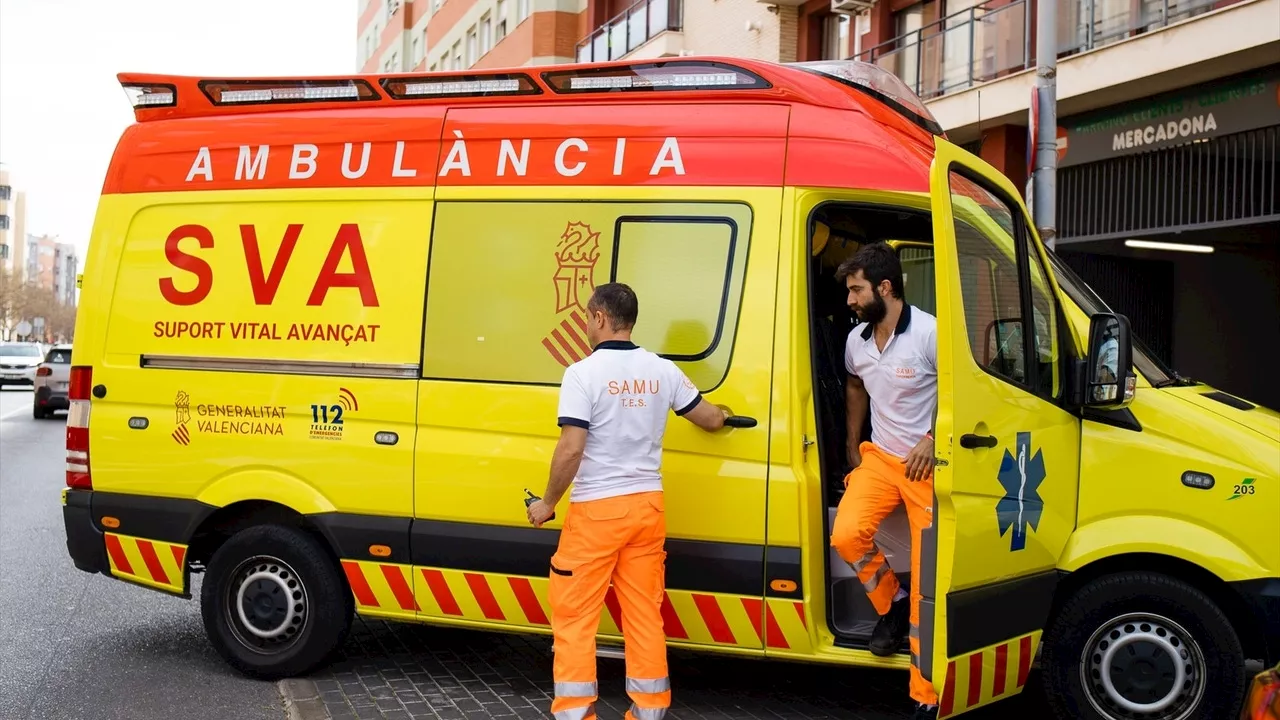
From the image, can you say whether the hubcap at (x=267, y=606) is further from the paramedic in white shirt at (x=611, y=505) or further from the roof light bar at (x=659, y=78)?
the roof light bar at (x=659, y=78)

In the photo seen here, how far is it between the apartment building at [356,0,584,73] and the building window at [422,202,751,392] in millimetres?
22592

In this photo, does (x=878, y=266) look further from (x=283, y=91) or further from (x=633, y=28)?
(x=633, y=28)

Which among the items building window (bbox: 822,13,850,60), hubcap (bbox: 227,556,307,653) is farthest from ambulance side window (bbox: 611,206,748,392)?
building window (bbox: 822,13,850,60)

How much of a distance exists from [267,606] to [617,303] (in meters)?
2.34

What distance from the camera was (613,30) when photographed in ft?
82.4

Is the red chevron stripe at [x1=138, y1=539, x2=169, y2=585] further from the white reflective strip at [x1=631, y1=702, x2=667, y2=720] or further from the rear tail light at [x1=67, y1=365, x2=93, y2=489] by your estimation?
the white reflective strip at [x1=631, y1=702, x2=667, y2=720]

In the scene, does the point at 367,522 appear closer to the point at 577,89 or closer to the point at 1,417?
the point at 577,89

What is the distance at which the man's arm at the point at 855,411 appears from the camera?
5.25 metres

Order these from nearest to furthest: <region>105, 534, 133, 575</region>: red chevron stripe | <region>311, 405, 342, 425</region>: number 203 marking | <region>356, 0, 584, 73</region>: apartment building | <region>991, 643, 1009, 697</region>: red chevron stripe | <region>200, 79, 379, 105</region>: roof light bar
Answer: <region>991, 643, 1009, 697</region>: red chevron stripe, <region>311, 405, 342, 425</region>: number 203 marking, <region>200, 79, 379, 105</region>: roof light bar, <region>105, 534, 133, 575</region>: red chevron stripe, <region>356, 0, 584, 73</region>: apartment building

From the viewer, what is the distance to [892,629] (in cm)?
489

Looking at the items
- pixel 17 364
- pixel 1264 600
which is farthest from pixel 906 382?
pixel 17 364

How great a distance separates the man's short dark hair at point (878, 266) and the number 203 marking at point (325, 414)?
2.28 meters

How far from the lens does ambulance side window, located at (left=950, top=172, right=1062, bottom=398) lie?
14.3ft

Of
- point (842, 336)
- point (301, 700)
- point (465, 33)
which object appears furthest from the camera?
point (465, 33)
